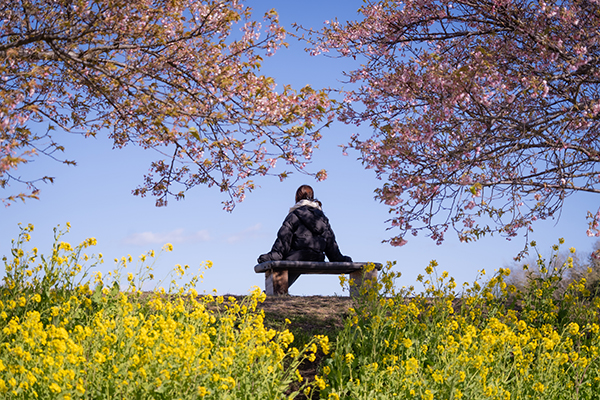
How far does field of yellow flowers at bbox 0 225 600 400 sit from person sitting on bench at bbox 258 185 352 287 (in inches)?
A: 132

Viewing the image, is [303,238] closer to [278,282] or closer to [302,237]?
[302,237]

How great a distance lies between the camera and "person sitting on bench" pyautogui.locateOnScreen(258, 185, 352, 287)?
898cm

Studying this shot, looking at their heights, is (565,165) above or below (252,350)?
above

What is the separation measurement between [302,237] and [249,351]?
223 inches

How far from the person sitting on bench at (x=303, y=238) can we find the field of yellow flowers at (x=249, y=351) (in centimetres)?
335

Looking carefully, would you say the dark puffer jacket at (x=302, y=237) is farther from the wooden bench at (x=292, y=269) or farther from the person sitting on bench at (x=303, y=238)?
the wooden bench at (x=292, y=269)

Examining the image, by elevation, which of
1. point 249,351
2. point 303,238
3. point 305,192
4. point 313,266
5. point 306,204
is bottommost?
point 249,351

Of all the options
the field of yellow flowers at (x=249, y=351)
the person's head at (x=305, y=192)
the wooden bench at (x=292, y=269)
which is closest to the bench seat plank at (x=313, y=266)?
the wooden bench at (x=292, y=269)

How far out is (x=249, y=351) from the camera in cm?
339

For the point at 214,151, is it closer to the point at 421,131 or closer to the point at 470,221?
the point at 421,131

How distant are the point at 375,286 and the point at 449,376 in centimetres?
150

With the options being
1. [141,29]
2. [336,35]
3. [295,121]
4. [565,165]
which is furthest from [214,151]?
[565,165]

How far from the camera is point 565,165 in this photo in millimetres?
6211

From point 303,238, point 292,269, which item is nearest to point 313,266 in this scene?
point 292,269
